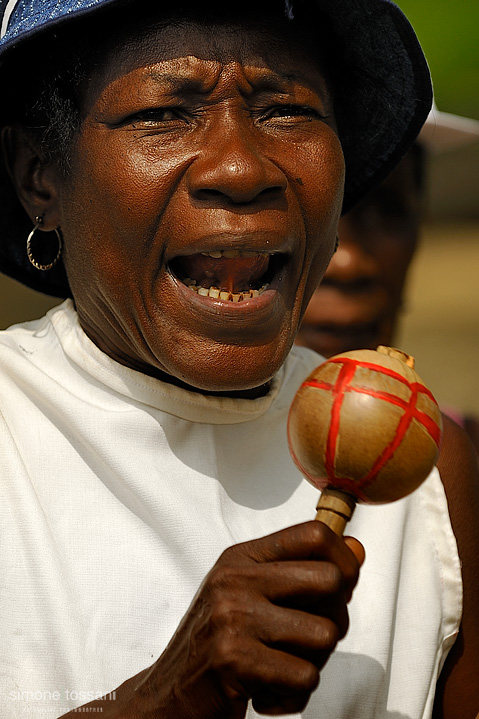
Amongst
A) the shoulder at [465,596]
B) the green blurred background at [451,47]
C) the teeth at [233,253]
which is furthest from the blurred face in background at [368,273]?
the green blurred background at [451,47]

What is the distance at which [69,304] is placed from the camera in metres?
2.84

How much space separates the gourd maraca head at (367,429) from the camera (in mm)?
1988

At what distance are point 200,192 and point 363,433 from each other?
72cm

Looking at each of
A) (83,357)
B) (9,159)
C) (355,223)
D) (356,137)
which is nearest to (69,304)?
(83,357)

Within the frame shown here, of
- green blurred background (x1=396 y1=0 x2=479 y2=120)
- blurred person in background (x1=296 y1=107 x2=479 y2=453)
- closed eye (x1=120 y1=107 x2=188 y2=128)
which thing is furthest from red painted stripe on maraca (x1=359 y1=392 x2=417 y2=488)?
green blurred background (x1=396 y1=0 x2=479 y2=120)

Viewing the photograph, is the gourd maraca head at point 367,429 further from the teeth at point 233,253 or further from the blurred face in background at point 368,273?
the blurred face in background at point 368,273

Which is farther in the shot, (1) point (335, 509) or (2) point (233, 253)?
(2) point (233, 253)

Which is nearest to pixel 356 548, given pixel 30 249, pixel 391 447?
pixel 391 447

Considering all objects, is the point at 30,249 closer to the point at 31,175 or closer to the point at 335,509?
the point at 31,175

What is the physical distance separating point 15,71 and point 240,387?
38.3 inches

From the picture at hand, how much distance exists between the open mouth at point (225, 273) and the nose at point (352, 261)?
208 cm

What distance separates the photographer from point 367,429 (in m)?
1.98

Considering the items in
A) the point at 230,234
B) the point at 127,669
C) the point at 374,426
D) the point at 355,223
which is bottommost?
the point at 127,669

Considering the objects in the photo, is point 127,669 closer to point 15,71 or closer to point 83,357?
point 83,357
